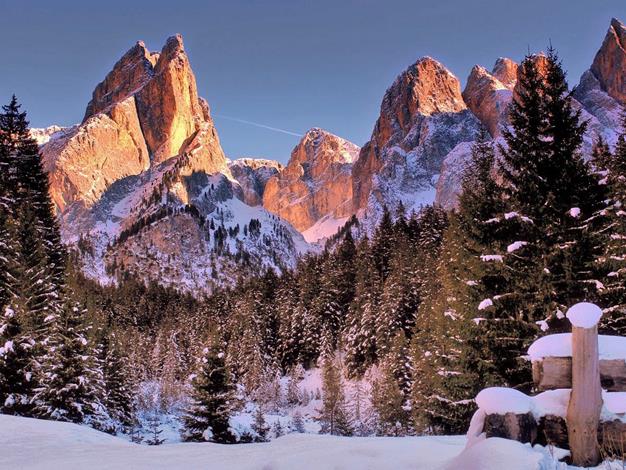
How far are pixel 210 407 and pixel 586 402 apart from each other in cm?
2305

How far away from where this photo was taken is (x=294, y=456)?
239 inches

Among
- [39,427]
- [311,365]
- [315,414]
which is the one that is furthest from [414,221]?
[39,427]

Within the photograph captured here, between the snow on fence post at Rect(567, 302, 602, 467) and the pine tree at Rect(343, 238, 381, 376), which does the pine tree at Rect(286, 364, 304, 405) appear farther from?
the snow on fence post at Rect(567, 302, 602, 467)

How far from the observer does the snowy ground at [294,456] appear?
15.7 feet

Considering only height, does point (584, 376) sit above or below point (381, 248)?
below

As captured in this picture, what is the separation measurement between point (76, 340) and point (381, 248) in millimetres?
44506

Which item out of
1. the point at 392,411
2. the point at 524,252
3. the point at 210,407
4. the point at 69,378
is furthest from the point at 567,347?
the point at 392,411

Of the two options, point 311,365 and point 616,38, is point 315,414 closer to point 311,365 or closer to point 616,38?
point 311,365

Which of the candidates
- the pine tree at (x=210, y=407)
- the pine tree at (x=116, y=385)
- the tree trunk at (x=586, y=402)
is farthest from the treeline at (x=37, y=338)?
the tree trunk at (x=586, y=402)

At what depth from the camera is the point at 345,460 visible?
578 centimetres

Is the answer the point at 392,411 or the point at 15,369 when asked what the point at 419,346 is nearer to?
the point at 392,411

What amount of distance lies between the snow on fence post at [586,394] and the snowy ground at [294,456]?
40 centimetres

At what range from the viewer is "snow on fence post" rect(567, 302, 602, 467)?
533 cm

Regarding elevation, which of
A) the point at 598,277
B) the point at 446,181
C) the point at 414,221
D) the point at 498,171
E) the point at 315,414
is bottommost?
the point at 315,414
